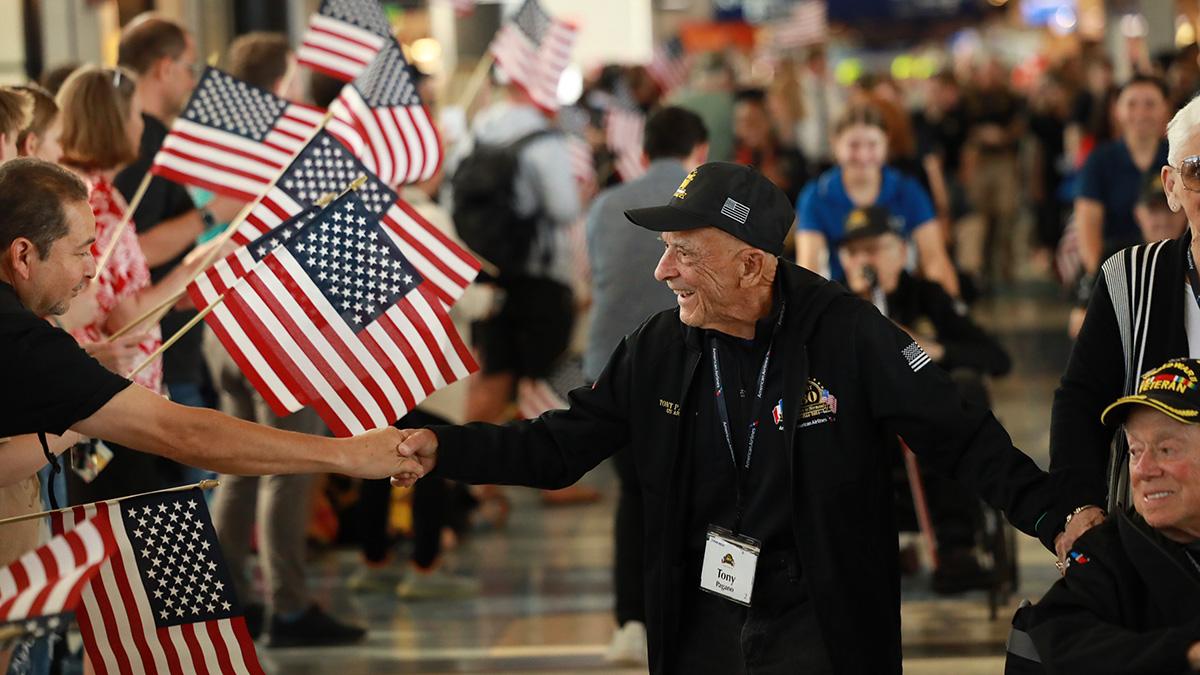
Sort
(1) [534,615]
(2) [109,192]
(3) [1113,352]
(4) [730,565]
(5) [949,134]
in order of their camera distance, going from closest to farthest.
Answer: (4) [730,565], (3) [1113,352], (2) [109,192], (1) [534,615], (5) [949,134]

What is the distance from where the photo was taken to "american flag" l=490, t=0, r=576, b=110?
1048cm

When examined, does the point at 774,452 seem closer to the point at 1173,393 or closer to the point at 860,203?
the point at 1173,393

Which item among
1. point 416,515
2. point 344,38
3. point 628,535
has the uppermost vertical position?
point 344,38

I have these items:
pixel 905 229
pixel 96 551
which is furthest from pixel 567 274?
pixel 96 551

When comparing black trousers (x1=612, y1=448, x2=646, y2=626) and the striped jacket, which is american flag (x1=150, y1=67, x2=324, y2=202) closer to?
black trousers (x1=612, y1=448, x2=646, y2=626)

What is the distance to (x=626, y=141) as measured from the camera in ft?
42.7

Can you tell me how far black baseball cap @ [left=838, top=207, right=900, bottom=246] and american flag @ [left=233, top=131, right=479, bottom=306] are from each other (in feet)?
8.53

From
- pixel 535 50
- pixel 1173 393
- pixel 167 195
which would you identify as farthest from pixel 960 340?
pixel 535 50

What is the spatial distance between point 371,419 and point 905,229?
161 inches

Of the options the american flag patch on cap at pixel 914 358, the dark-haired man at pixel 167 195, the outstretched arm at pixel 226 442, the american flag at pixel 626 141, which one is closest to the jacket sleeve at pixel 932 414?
the american flag patch on cap at pixel 914 358

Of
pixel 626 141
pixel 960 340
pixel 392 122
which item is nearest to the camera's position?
pixel 392 122

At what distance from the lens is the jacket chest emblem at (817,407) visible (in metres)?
4.19

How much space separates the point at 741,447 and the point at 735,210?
0.57 meters

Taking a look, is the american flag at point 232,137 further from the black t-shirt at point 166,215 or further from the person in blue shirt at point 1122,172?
the person in blue shirt at point 1122,172
